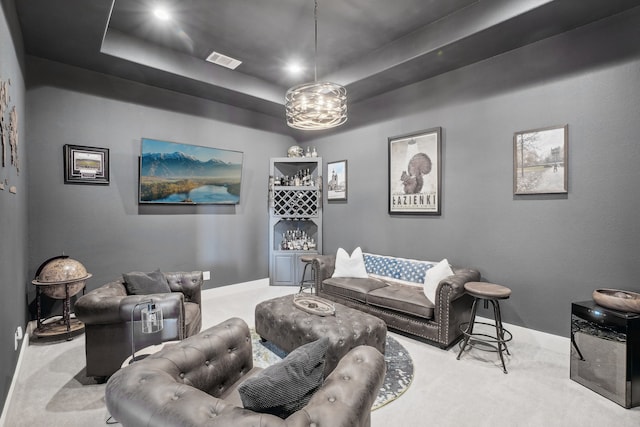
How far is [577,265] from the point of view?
9.93 ft

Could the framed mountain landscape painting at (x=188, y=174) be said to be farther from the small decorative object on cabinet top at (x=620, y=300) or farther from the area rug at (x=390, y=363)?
the small decorative object on cabinet top at (x=620, y=300)

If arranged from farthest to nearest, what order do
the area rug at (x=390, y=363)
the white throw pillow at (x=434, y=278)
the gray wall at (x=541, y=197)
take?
the white throw pillow at (x=434, y=278) → the gray wall at (x=541, y=197) → the area rug at (x=390, y=363)

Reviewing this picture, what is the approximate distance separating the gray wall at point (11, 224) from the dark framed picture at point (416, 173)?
4.31 meters

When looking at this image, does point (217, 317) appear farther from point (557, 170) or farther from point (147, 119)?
point (557, 170)

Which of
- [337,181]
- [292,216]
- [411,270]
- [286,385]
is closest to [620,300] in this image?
[411,270]

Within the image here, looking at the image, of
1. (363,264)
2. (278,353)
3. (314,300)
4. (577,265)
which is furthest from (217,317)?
(577,265)

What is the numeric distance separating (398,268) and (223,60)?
157 inches

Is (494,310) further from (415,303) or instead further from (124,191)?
(124,191)

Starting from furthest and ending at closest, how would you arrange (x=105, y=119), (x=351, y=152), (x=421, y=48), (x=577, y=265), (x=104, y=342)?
(x=351, y=152) < (x=105, y=119) < (x=421, y=48) < (x=577, y=265) < (x=104, y=342)

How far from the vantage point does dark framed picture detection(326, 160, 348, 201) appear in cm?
544

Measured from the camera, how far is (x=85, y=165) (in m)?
3.85

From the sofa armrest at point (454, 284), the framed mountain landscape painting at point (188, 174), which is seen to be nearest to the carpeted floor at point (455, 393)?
the sofa armrest at point (454, 284)

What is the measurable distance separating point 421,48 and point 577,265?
300cm

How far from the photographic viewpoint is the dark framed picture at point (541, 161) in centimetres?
312
